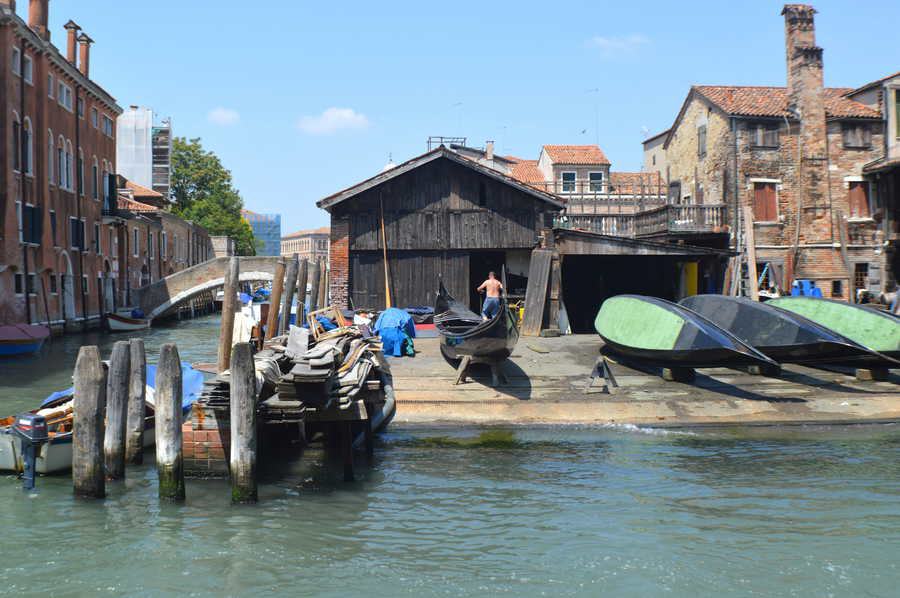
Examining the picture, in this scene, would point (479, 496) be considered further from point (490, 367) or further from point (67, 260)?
point (67, 260)

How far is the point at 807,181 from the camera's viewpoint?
26.0 metres

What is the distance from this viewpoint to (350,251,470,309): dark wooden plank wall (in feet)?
65.9

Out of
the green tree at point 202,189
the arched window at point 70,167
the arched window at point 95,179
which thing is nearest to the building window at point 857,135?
the arched window at point 70,167

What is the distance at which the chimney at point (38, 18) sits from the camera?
92.1ft

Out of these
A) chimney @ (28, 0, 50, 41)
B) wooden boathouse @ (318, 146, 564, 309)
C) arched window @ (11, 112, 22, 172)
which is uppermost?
chimney @ (28, 0, 50, 41)

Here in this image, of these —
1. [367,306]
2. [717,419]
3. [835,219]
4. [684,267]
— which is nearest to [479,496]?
[717,419]

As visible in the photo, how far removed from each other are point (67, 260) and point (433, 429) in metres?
22.2

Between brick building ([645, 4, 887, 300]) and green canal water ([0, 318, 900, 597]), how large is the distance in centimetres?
1638

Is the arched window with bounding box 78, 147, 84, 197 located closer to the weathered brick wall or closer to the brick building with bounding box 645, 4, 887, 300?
the weathered brick wall

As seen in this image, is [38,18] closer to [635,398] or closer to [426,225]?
[426,225]

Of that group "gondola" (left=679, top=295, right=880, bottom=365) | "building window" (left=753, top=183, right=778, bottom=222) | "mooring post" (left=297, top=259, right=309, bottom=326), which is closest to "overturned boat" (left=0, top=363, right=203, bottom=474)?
"mooring post" (left=297, top=259, right=309, bottom=326)

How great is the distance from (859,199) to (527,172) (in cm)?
2108

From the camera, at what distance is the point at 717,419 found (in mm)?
12352

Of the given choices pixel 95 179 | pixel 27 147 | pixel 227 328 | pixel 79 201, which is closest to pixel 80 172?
pixel 79 201
